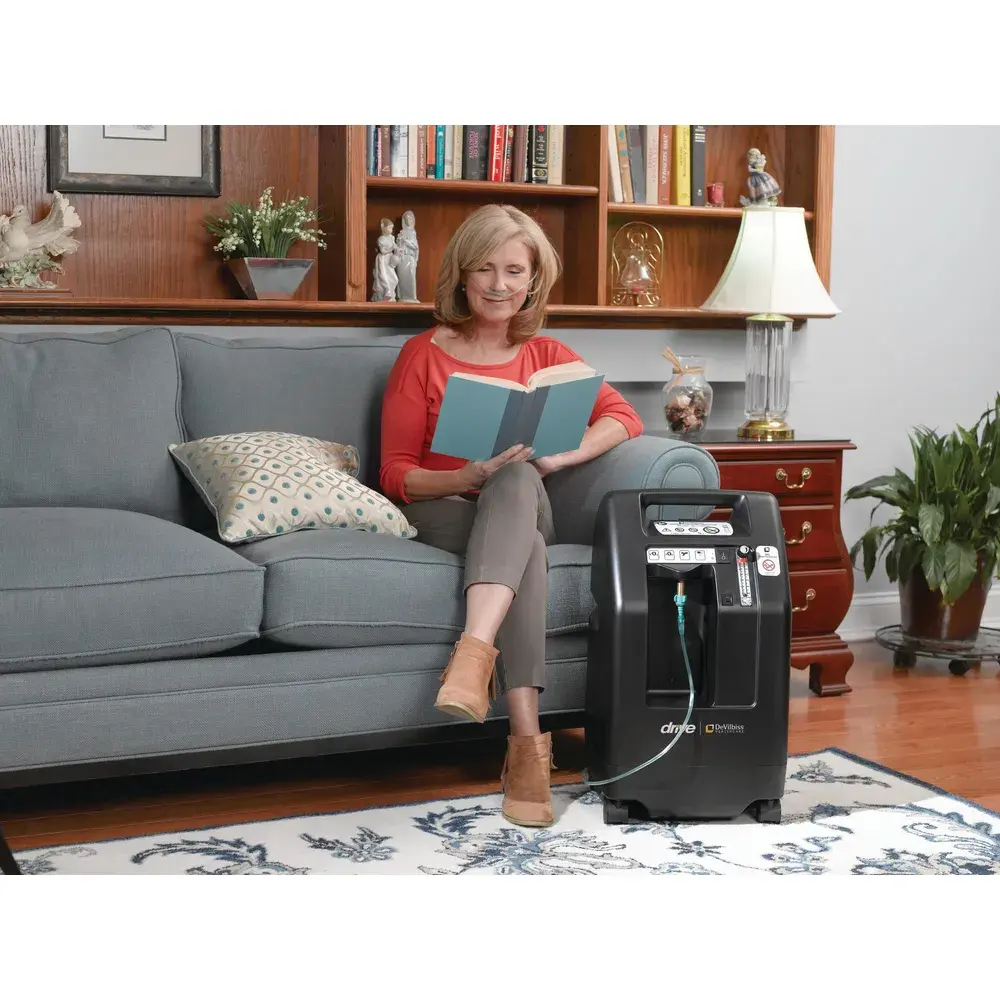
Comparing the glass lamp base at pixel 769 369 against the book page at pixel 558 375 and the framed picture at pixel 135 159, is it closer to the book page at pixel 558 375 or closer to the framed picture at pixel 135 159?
the book page at pixel 558 375

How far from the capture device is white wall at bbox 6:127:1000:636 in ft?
12.3

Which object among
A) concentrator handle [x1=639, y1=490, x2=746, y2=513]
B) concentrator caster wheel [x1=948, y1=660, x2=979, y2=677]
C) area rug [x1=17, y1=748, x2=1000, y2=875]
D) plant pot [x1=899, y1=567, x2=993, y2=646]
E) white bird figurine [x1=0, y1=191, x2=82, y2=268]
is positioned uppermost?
white bird figurine [x1=0, y1=191, x2=82, y2=268]

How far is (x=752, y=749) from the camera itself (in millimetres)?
2129

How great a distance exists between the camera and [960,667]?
336 cm

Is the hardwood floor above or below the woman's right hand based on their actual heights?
below

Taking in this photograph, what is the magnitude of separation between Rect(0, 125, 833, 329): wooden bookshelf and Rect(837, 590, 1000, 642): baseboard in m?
1.00

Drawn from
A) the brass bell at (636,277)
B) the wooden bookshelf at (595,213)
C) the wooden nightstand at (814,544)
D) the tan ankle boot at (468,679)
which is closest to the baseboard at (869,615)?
the wooden nightstand at (814,544)

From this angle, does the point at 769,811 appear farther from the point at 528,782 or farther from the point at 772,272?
the point at 772,272

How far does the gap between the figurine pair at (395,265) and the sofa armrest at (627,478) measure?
80 centimetres

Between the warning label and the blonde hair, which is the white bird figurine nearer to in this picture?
the blonde hair

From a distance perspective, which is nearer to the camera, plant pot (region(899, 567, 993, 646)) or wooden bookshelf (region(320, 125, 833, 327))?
wooden bookshelf (region(320, 125, 833, 327))

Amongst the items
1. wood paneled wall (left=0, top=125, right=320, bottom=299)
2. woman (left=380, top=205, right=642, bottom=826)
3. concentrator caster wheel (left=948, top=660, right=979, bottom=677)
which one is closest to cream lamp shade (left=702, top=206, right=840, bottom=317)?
woman (left=380, top=205, right=642, bottom=826)

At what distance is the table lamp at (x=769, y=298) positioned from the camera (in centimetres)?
318
